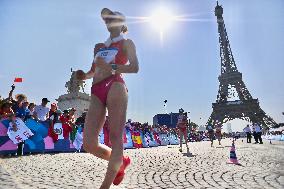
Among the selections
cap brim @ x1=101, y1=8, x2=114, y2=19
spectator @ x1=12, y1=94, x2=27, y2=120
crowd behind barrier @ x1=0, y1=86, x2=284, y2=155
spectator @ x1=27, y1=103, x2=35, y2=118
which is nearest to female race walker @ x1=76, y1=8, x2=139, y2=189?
cap brim @ x1=101, y1=8, x2=114, y2=19

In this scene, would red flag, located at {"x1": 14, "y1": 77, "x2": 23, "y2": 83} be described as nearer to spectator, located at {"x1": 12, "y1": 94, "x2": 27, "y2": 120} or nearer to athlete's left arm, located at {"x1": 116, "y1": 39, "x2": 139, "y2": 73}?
spectator, located at {"x1": 12, "y1": 94, "x2": 27, "y2": 120}

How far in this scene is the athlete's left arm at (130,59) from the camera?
133 inches

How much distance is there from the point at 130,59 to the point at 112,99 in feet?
1.64

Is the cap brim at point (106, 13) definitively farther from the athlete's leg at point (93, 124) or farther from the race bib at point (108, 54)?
the athlete's leg at point (93, 124)

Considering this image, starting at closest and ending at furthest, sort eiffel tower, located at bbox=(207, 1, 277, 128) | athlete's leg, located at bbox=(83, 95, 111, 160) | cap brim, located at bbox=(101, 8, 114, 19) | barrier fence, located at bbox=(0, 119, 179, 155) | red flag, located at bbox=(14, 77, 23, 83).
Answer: athlete's leg, located at bbox=(83, 95, 111, 160) → cap brim, located at bbox=(101, 8, 114, 19) → barrier fence, located at bbox=(0, 119, 179, 155) → red flag, located at bbox=(14, 77, 23, 83) → eiffel tower, located at bbox=(207, 1, 277, 128)

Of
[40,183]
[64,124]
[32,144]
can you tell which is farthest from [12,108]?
[40,183]

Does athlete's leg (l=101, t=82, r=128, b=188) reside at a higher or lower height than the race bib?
lower

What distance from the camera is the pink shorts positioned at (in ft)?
11.0

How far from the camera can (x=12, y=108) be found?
11.4 meters

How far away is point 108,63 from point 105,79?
0.59 feet

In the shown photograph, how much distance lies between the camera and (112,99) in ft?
10.8

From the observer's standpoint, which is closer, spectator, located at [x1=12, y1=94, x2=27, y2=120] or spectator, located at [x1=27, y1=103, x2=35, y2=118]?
spectator, located at [x1=12, y1=94, x2=27, y2=120]

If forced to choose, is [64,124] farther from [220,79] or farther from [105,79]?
[220,79]

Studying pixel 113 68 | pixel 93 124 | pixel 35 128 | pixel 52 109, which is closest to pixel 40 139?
pixel 35 128
